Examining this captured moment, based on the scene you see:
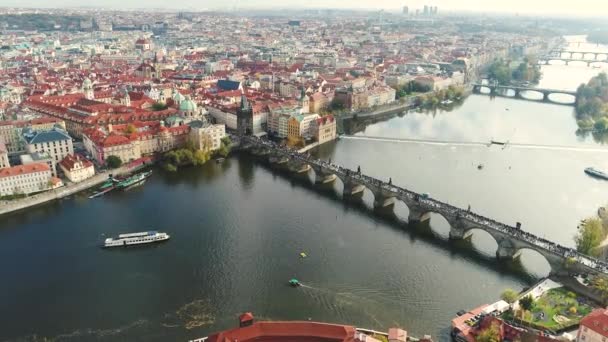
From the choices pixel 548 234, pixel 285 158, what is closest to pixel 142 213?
pixel 285 158

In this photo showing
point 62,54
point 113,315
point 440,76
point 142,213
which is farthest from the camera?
point 62,54

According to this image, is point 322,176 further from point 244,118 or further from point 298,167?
point 244,118

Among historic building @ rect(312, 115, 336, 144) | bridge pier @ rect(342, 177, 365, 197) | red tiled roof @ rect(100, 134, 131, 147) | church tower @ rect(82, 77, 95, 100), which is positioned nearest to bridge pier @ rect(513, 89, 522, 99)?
A: historic building @ rect(312, 115, 336, 144)

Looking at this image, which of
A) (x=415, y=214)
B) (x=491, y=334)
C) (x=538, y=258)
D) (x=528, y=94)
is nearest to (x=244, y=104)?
(x=415, y=214)

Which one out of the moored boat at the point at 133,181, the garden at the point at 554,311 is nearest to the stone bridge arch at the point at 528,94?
the moored boat at the point at 133,181

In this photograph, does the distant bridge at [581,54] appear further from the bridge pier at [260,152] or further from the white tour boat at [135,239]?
the white tour boat at [135,239]

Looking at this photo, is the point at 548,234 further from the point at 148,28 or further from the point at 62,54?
the point at 148,28

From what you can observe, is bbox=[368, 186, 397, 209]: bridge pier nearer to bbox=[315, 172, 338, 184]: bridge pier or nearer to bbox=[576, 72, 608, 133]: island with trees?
bbox=[315, 172, 338, 184]: bridge pier
